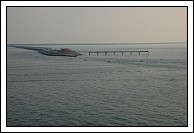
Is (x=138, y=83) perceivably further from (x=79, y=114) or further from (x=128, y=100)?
(x=79, y=114)

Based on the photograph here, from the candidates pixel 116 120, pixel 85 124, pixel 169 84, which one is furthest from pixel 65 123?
pixel 169 84

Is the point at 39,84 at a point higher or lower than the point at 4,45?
lower

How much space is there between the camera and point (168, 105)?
21.0 meters

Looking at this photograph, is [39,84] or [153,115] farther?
[39,84]

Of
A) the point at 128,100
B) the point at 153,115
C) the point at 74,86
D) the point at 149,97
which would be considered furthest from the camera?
the point at 74,86

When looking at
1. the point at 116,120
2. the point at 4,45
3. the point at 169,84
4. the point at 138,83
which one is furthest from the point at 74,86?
the point at 4,45

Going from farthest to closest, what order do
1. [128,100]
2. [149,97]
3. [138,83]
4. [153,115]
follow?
[138,83], [149,97], [128,100], [153,115]

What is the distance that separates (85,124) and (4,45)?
708cm

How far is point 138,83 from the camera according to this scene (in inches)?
1262

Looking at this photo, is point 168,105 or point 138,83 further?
point 138,83

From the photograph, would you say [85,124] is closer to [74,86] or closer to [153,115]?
[153,115]

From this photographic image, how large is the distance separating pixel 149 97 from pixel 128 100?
2616mm

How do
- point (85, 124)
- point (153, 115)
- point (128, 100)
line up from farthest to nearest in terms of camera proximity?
point (128, 100) → point (153, 115) → point (85, 124)

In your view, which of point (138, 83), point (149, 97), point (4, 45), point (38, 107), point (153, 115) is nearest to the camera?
point (4, 45)
